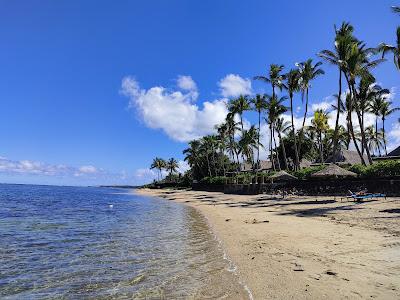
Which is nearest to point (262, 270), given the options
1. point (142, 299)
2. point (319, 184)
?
point (142, 299)

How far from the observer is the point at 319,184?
31.5 m

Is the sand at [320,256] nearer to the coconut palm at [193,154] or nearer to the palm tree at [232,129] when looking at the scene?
the palm tree at [232,129]

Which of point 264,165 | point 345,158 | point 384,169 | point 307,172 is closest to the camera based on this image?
point 384,169

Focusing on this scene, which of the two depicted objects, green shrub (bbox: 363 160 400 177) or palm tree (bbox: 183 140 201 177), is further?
palm tree (bbox: 183 140 201 177)

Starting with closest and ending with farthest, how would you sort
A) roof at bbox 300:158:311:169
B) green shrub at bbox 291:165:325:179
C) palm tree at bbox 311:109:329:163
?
green shrub at bbox 291:165:325:179
palm tree at bbox 311:109:329:163
roof at bbox 300:158:311:169

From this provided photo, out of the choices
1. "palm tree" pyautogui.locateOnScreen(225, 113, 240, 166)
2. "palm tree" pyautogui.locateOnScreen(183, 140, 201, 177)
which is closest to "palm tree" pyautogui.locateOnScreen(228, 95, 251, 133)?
"palm tree" pyautogui.locateOnScreen(225, 113, 240, 166)

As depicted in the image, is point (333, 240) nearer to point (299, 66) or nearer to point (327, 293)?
point (327, 293)

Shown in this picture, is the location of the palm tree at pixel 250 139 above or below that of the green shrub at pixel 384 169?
above

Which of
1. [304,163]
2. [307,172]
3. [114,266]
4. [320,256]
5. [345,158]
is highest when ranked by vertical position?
[304,163]

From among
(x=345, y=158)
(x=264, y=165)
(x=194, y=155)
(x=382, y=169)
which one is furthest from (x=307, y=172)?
(x=194, y=155)

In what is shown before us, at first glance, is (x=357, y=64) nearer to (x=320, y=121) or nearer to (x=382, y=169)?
(x=382, y=169)

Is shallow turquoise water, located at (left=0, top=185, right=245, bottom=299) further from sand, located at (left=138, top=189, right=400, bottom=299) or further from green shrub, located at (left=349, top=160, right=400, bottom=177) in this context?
green shrub, located at (left=349, top=160, right=400, bottom=177)

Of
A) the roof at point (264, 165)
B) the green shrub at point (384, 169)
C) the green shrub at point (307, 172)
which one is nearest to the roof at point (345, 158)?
the green shrub at point (307, 172)

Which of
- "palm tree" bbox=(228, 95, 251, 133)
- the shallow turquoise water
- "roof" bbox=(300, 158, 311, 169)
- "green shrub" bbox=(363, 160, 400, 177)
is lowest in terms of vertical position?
the shallow turquoise water
